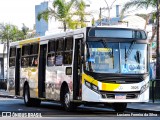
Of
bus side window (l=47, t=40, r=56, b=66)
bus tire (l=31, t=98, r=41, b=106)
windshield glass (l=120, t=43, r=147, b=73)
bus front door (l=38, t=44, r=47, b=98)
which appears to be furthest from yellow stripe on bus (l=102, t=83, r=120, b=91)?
bus tire (l=31, t=98, r=41, b=106)

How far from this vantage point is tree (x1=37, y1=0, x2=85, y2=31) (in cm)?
5038

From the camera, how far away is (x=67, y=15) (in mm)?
50969

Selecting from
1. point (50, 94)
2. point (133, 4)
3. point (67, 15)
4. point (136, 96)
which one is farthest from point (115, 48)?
point (67, 15)

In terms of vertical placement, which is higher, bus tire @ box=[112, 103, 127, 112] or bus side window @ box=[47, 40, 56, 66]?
bus side window @ box=[47, 40, 56, 66]

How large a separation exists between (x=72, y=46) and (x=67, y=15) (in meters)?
29.8

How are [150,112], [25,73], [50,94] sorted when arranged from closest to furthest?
[150,112]
[50,94]
[25,73]

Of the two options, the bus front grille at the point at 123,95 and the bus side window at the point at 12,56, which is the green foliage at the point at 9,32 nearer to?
the bus side window at the point at 12,56

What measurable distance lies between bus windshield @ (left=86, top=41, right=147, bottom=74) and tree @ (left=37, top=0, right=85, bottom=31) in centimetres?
3018

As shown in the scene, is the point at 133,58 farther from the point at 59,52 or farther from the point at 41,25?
the point at 41,25

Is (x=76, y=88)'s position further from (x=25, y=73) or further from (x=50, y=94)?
(x=25, y=73)

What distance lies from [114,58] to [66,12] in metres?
31.2

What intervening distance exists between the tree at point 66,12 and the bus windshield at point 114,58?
30.2 m

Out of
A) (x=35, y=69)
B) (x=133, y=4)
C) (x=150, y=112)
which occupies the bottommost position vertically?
(x=150, y=112)

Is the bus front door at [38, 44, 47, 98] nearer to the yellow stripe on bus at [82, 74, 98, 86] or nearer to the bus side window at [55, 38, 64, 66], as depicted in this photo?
the bus side window at [55, 38, 64, 66]
